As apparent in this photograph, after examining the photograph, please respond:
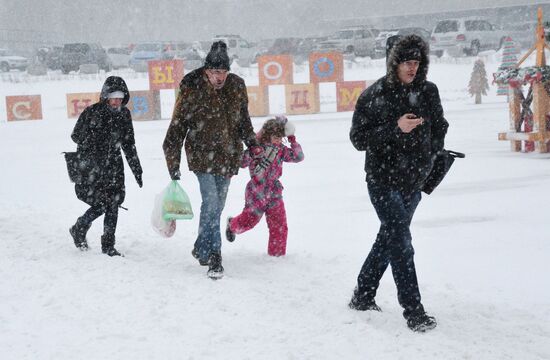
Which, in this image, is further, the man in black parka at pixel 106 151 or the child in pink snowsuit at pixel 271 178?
the man in black parka at pixel 106 151

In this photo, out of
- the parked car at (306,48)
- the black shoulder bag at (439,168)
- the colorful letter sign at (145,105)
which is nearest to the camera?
the black shoulder bag at (439,168)

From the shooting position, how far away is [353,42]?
3841 centimetres

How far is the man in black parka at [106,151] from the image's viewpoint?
620cm

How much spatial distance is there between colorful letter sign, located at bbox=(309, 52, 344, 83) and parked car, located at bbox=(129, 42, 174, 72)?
14829 millimetres

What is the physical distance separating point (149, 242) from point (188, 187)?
313 centimetres

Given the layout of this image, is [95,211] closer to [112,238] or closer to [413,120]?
[112,238]

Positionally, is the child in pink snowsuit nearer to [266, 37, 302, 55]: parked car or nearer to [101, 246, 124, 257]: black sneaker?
[101, 246, 124, 257]: black sneaker

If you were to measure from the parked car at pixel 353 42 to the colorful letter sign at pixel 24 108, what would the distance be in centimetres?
1796

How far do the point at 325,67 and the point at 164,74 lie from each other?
197 inches

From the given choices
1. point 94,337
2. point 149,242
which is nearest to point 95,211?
point 149,242

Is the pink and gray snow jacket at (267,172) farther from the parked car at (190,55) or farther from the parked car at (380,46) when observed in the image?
the parked car at (380,46)

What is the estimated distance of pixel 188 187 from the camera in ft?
32.8

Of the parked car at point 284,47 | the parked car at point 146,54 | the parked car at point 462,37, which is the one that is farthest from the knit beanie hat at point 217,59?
the parked car at point 284,47

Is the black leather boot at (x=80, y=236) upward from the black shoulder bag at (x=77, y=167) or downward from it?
downward
